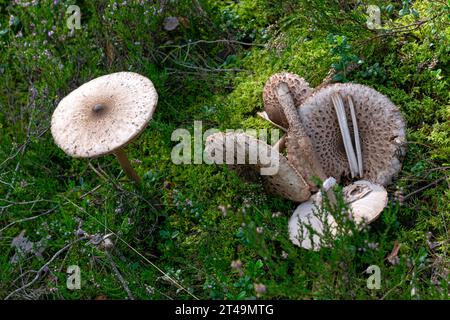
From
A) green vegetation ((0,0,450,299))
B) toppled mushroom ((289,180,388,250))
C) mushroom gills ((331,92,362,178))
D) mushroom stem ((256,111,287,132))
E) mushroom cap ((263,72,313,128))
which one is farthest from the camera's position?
mushroom stem ((256,111,287,132))

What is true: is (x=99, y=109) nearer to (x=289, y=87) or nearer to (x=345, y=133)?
(x=289, y=87)

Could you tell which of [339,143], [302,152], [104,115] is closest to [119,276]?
[104,115]

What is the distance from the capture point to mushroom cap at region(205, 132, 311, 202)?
3.52 meters

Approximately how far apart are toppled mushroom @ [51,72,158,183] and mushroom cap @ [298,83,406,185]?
109 cm

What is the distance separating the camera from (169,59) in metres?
5.18

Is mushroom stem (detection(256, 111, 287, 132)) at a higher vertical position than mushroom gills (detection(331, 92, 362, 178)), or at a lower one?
lower

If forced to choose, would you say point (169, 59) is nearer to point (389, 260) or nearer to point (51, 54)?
point (51, 54)

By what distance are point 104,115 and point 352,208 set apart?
5.53ft

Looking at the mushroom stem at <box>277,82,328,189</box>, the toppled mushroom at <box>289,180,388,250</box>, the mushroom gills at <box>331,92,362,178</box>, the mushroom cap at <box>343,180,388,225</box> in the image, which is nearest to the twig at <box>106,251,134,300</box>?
the toppled mushroom at <box>289,180,388,250</box>

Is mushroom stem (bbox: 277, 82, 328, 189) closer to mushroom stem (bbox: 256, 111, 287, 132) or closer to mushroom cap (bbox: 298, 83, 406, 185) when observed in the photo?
mushroom cap (bbox: 298, 83, 406, 185)

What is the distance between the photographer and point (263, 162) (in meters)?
3.58

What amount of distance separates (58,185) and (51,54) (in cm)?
128

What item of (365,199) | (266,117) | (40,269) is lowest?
(40,269)
